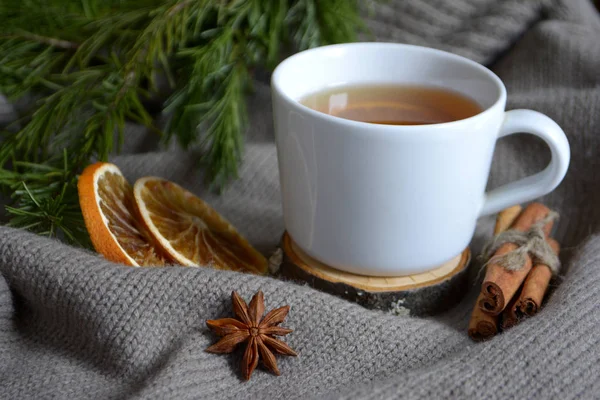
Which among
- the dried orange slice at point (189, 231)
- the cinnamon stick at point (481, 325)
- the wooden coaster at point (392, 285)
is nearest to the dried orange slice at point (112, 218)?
the dried orange slice at point (189, 231)

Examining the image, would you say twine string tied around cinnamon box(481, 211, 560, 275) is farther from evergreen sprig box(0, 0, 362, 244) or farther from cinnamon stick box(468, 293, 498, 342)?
evergreen sprig box(0, 0, 362, 244)

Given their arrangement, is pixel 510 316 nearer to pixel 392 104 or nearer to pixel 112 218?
pixel 392 104

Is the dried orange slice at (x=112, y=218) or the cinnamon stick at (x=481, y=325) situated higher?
the dried orange slice at (x=112, y=218)

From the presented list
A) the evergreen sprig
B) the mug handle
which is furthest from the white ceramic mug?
the evergreen sprig

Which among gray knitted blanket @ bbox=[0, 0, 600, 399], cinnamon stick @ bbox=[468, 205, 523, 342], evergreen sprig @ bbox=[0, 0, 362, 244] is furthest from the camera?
evergreen sprig @ bbox=[0, 0, 362, 244]

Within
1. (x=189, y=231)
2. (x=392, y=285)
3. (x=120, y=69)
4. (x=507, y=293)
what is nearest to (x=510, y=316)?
(x=507, y=293)

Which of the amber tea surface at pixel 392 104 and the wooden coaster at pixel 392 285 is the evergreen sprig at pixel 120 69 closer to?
the amber tea surface at pixel 392 104

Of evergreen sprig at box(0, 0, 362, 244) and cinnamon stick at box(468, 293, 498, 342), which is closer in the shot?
cinnamon stick at box(468, 293, 498, 342)
